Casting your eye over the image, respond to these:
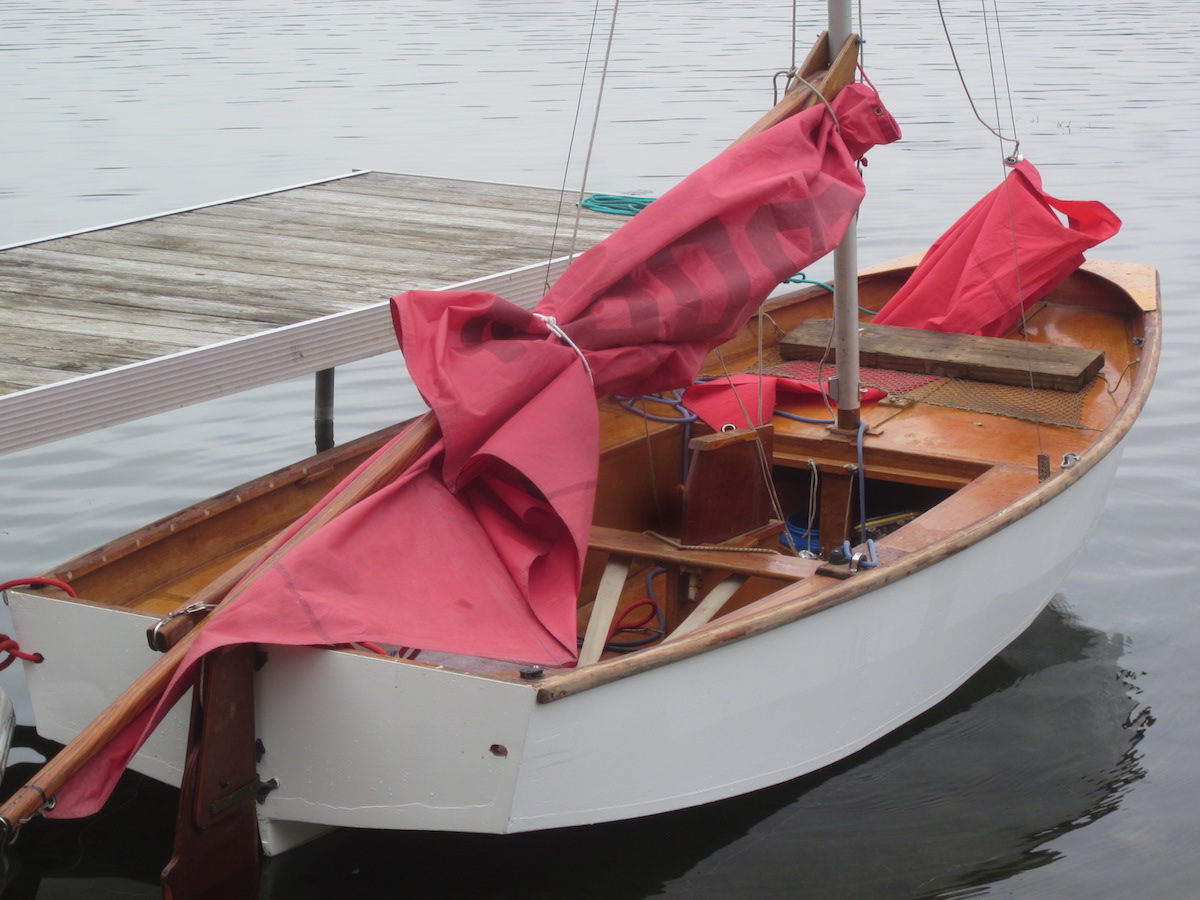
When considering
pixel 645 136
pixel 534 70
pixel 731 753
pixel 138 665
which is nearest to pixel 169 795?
pixel 138 665

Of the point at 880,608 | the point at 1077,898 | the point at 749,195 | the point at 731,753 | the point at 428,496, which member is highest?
the point at 749,195

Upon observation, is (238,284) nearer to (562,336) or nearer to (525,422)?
(562,336)

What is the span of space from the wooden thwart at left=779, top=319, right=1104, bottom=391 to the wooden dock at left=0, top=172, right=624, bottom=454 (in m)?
1.11

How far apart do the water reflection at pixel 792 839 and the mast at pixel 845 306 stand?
1.05 m

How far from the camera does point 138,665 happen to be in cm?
335

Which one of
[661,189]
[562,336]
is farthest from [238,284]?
[661,189]

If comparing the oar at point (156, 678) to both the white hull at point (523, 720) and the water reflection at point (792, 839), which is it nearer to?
the white hull at point (523, 720)

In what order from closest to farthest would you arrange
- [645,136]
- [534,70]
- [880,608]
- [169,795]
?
[880,608], [169,795], [645,136], [534,70]

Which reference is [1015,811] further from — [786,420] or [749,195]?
[749,195]

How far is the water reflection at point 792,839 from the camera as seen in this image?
379 centimetres

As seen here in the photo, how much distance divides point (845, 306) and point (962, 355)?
114cm

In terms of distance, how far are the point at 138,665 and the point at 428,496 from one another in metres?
0.77

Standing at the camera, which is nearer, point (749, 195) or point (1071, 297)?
point (749, 195)

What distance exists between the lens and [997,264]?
597 centimetres
